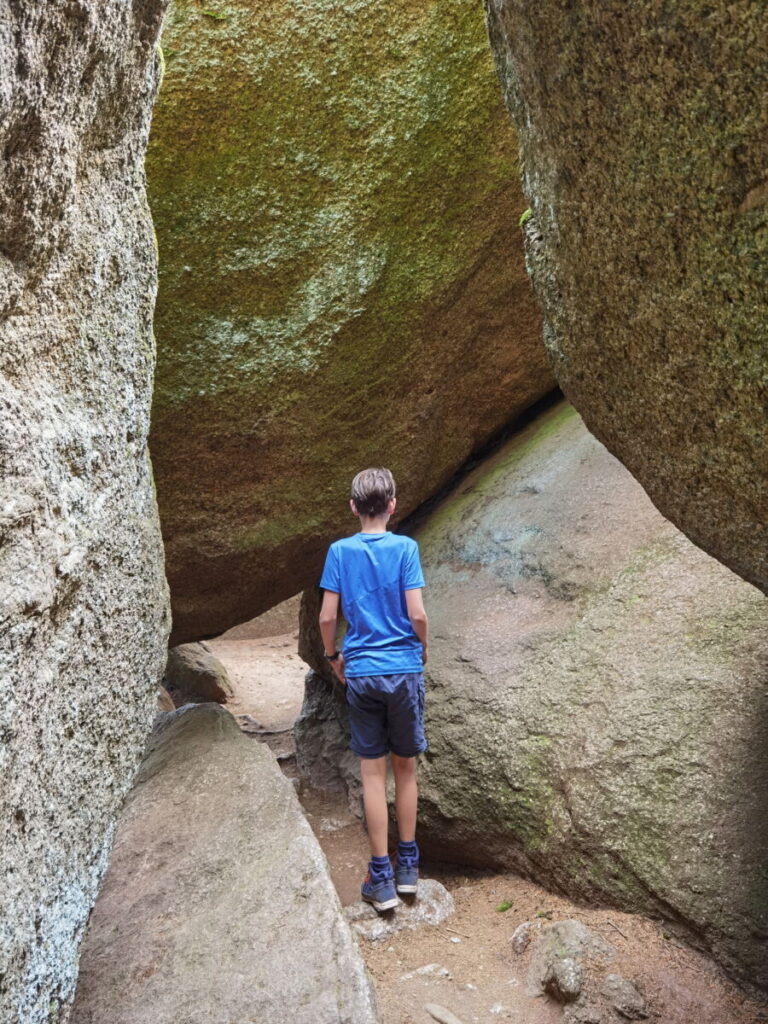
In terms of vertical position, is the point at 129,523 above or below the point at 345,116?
below

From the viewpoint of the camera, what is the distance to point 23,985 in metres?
2.12

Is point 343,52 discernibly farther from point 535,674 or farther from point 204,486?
point 535,674

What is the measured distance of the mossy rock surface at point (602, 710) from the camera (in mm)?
3545

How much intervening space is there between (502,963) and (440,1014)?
0.41m

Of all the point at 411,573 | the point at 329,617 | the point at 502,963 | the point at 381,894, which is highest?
the point at 411,573

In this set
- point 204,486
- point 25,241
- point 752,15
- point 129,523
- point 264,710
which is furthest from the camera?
point 264,710

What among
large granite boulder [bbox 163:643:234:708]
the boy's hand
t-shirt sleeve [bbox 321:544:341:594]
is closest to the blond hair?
t-shirt sleeve [bbox 321:544:341:594]

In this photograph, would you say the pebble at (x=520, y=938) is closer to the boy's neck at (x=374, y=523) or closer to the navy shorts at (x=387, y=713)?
the navy shorts at (x=387, y=713)

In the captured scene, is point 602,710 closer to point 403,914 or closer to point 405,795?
point 405,795

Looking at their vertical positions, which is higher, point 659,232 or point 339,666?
point 659,232

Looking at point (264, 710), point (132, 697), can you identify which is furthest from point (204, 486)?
point (264, 710)

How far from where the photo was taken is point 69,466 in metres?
2.29

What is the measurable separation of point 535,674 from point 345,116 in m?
2.87

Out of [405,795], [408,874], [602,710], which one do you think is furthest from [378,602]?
[408,874]
